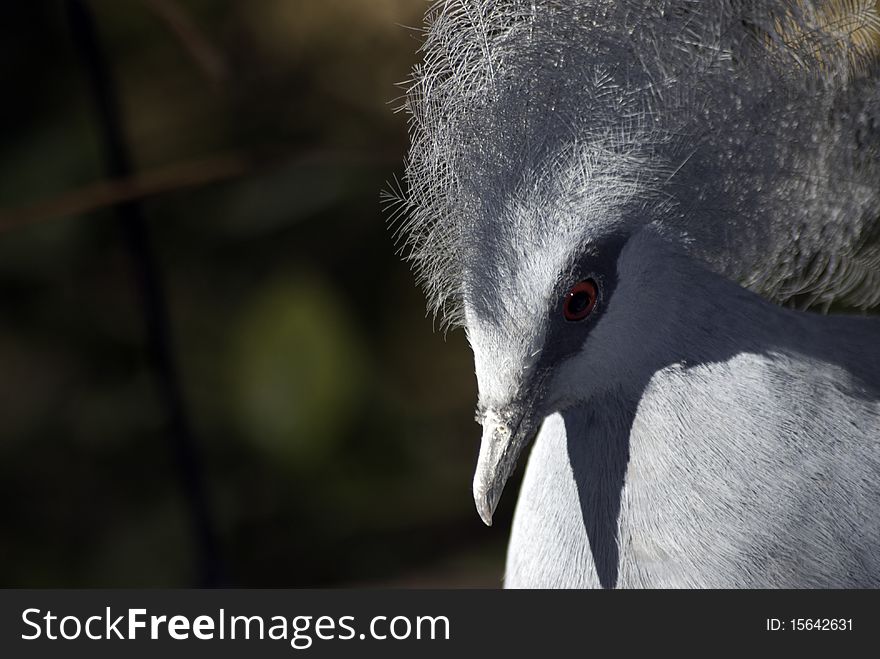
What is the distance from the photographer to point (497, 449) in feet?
3.67

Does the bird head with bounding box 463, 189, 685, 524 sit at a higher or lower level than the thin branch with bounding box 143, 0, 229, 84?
→ lower

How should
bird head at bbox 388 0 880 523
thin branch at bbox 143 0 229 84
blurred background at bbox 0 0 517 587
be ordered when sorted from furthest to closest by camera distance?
Result: blurred background at bbox 0 0 517 587 < thin branch at bbox 143 0 229 84 < bird head at bbox 388 0 880 523

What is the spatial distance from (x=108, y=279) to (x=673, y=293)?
1.82 meters

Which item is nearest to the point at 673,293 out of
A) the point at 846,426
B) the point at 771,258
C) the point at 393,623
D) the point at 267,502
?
the point at 771,258

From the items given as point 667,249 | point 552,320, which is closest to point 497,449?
point 552,320

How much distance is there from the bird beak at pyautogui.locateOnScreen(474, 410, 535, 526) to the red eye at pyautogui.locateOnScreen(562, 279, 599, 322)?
0.41ft

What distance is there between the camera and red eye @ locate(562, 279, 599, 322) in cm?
109

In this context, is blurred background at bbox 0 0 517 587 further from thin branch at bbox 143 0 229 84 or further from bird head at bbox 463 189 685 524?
bird head at bbox 463 189 685 524

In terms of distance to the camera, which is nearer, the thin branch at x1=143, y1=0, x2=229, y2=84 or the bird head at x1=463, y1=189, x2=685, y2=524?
the bird head at x1=463, y1=189, x2=685, y2=524

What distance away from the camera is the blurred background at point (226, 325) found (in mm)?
2430

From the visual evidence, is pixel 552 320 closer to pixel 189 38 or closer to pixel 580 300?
pixel 580 300

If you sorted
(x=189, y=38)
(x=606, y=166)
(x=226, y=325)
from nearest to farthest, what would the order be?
1. (x=606, y=166)
2. (x=189, y=38)
3. (x=226, y=325)

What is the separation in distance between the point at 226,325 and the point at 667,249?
1645 millimetres

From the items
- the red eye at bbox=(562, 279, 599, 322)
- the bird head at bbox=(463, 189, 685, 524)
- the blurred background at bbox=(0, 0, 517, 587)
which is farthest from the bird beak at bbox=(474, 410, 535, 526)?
the blurred background at bbox=(0, 0, 517, 587)
